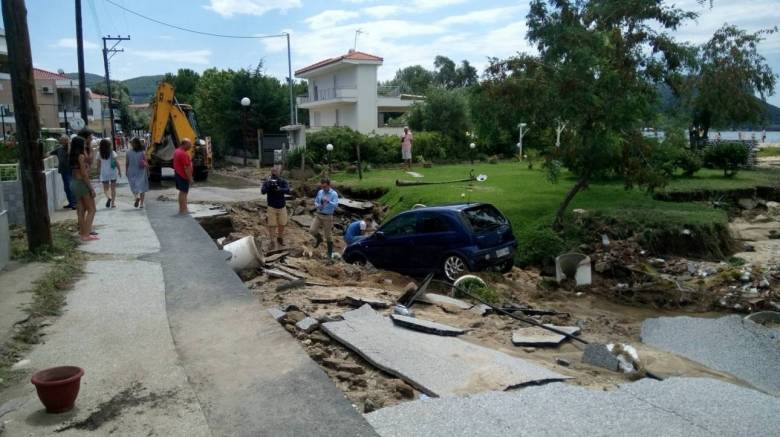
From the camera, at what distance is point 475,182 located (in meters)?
Result: 23.0

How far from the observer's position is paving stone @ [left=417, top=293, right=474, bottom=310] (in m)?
10.1

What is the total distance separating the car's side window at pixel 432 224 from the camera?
42.0ft

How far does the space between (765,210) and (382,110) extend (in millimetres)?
33378

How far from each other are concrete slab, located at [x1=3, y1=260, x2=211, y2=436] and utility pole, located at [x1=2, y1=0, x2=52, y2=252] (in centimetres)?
203

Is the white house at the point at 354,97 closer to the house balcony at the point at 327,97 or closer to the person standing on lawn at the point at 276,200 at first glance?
the house balcony at the point at 327,97

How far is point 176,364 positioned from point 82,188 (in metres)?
6.66

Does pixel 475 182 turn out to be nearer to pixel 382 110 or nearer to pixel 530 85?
pixel 530 85

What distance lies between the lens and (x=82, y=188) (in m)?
11.2

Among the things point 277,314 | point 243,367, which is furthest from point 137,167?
point 243,367

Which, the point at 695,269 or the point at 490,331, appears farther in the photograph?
the point at 695,269

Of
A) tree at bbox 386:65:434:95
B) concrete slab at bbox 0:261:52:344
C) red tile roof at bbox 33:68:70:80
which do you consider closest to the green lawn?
concrete slab at bbox 0:261:52:344

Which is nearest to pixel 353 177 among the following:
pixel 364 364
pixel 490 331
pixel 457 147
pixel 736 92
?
pixel 457 147

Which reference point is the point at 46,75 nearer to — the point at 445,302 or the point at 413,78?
the point at 413,78

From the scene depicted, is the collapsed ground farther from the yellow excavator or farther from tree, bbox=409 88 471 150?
tree, bbox=409 88 471 150
